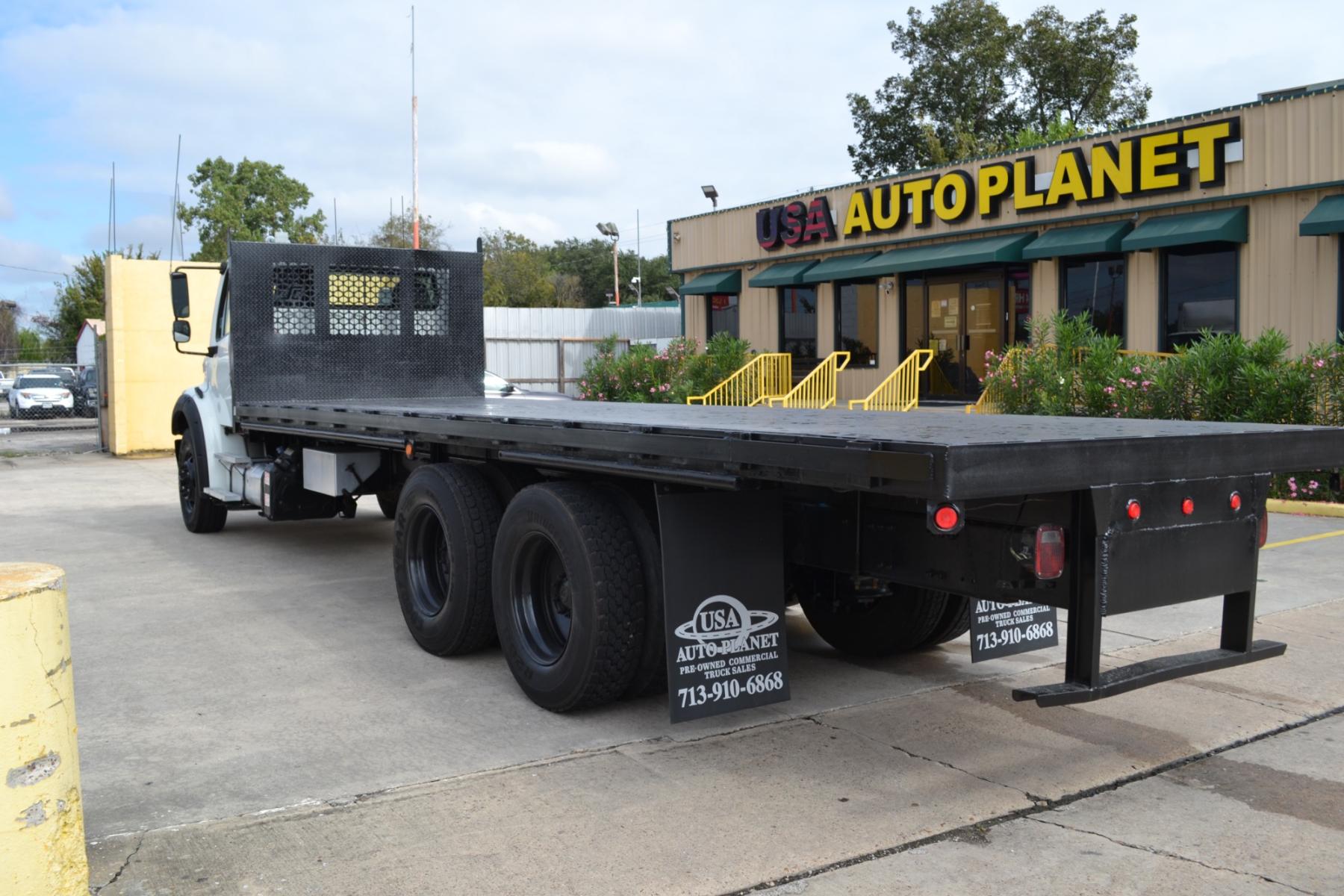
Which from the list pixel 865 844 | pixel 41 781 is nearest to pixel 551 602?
pixel 865 844

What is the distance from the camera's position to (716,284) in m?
26.0

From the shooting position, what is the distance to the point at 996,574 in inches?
166

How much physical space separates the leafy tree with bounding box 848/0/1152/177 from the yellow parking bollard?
39.3 m

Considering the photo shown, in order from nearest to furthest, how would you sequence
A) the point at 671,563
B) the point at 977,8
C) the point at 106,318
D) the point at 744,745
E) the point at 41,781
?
the point at 41,781 < the point at 671,563 < the point at 744,745 < the point at 106,318 < the point at 977,8

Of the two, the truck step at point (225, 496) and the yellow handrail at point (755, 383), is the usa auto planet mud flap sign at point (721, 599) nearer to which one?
the truck step at point (225, 496)

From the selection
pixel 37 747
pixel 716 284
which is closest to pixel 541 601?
pixel 37 747

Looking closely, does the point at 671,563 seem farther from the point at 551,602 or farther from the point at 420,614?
the point at 420,614

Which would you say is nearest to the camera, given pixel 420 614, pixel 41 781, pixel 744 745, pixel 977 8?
pixel 41 781

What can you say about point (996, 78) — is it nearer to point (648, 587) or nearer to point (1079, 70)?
point (1079, 70)

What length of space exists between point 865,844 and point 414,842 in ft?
5.21

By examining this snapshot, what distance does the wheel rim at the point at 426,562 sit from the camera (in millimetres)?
6871

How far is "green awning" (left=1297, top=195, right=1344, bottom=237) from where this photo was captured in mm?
14672

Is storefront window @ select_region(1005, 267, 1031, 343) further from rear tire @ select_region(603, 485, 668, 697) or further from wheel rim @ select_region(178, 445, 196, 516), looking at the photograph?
rear tire @ select_region(603, 485, 668, 697)

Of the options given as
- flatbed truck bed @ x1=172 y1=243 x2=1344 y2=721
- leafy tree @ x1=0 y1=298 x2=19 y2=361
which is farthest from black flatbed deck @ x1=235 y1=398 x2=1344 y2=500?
leafy tree @ x1=0 y1=298 x2=19 y2=361
